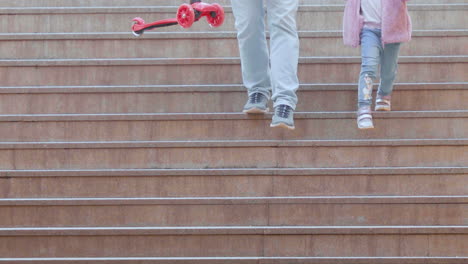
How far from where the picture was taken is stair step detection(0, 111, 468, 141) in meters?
7.32

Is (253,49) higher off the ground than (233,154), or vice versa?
(253,49)

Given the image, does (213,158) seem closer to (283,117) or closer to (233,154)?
(233,154)

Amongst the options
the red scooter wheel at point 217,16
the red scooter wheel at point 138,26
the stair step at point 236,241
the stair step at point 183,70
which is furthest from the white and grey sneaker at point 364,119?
the red scooter wheel at point 138,26

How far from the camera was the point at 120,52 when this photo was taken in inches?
328

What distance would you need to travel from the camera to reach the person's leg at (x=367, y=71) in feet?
23.9

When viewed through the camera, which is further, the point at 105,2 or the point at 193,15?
the point at 105,2

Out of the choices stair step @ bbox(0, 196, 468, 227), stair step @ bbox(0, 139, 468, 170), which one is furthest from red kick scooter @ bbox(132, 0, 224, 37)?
stair step @ bbox(0, 196, 468, 227)

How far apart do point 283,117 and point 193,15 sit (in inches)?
35.3

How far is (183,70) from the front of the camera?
26.4 ft

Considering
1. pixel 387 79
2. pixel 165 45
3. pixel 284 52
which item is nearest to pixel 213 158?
pixel 284 52

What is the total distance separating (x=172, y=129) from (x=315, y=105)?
1029mm

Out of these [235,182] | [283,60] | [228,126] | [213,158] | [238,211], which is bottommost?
[238,211]

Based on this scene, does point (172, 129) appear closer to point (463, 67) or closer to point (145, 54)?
point (145, 54)
